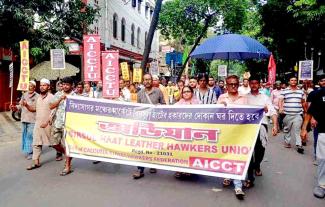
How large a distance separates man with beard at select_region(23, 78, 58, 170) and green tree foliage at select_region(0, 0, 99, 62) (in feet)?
30.9

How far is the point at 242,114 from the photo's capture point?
18.3 ft

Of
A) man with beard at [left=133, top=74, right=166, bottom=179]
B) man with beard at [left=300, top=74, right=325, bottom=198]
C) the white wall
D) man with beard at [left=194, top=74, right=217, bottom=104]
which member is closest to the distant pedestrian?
man with beard at [left=133, top=74, right=166, bottom=179]

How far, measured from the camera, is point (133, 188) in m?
5.85

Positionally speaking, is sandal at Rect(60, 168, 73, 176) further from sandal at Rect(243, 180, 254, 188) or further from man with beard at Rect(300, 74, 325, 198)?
man with beard at Rect(300, 74, 325, 198)

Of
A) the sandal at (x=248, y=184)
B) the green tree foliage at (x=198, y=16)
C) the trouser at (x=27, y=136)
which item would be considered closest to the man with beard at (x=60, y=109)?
the trouser at (x=27, y=136)

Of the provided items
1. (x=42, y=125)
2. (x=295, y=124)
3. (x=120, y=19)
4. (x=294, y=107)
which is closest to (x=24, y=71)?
(x=42, y=125)

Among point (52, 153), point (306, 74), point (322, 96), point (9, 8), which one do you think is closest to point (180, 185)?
Result: point (322, 96)

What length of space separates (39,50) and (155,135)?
477 inches

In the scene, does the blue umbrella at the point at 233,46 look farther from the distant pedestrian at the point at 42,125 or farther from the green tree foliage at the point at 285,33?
the green tree foliage at the point at 285,33

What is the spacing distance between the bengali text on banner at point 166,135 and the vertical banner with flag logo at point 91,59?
4.90 feet

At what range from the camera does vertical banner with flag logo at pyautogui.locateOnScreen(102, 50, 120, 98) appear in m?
8.15

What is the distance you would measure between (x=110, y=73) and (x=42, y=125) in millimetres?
1805

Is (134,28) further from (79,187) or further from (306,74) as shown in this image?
(79,187)

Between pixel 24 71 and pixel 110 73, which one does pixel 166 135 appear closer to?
pixel 110 73
